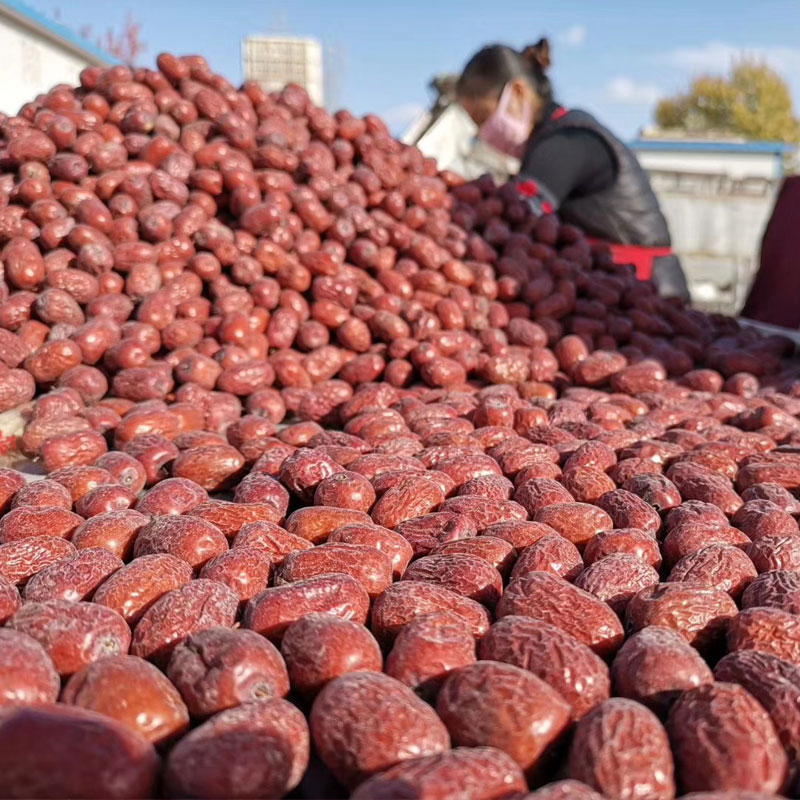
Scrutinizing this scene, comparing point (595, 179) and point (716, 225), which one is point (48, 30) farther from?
point (716, 225)

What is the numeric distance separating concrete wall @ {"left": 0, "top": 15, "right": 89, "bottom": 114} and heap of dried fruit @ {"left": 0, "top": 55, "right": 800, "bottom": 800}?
330 cm

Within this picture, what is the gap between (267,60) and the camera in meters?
16.4

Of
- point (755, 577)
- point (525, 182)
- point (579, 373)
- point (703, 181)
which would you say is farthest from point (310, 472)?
point (703, 181)

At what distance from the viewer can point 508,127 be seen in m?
6.77

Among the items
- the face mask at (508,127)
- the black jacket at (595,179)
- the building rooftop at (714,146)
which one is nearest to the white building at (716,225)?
the building rooftop at (714,146)

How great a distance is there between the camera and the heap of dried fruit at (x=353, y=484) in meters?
1.52

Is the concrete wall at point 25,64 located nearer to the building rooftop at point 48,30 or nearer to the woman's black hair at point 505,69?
the building rooftop at point 48,30

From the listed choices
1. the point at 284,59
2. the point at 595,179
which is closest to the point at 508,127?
the point at 595,179

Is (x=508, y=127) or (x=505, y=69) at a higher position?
(x=505, y=69)

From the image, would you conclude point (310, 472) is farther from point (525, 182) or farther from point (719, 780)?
point (525, 182)

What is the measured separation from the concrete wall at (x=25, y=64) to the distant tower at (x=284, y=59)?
817 centimetres

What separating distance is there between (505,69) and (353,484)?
5195 mm

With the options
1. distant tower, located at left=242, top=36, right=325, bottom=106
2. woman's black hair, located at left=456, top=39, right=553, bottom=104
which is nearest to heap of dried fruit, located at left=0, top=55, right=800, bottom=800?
woman's black hair, located at left=456, top=39, right=553, bottom=104

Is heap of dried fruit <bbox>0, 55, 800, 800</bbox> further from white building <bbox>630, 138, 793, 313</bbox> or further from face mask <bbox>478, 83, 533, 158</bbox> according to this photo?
white building <bbox>630, 138, 793, 313</bbox>
